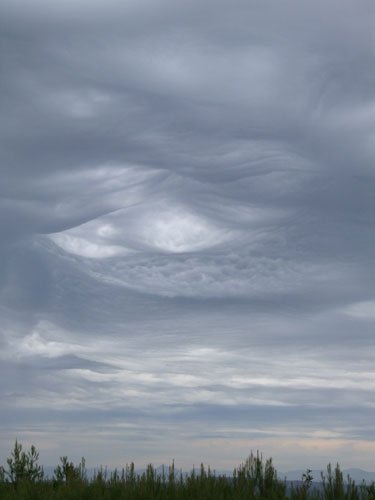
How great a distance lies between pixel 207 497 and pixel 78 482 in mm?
5619

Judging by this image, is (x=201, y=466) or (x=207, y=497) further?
(x=201, y=466)

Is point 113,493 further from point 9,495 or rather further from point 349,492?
point 349,492

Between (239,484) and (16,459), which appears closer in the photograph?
(239,484)

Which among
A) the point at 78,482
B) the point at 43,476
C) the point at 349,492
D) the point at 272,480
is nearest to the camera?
the point at 349,492

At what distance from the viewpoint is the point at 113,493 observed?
953 inches

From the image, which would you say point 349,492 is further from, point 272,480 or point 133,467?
point 133,467

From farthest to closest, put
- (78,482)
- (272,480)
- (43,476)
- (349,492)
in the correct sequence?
(43,476), (78,482), (272,480), (349,492)

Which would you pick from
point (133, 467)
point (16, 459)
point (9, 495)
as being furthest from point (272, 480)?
point (16, 459)

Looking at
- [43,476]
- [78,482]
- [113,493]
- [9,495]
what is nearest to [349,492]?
[113,493]

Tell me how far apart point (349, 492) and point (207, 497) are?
433 cm

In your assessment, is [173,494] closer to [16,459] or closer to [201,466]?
[201,466]

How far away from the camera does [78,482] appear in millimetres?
26156

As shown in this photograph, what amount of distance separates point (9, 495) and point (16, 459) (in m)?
7.60

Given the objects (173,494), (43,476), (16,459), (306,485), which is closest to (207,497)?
(173,494)
